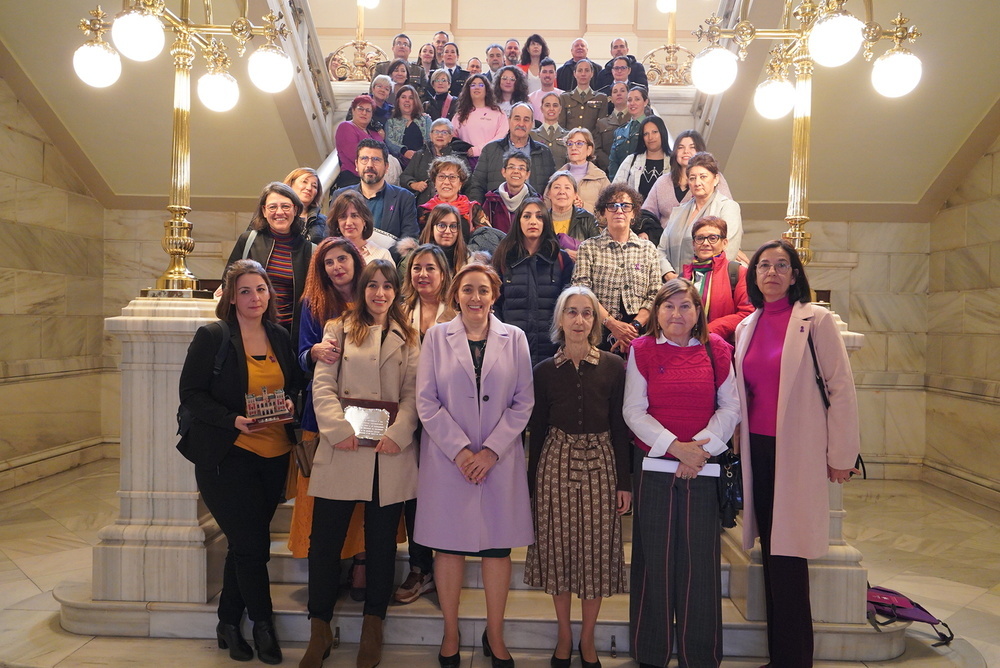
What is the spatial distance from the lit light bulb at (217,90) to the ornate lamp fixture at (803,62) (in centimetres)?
297

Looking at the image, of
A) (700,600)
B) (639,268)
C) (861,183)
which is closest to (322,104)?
(639,268)

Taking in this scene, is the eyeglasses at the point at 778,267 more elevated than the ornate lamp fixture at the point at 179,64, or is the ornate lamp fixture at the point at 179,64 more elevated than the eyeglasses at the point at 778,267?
the ornate lamp fixture at the point at 179,64

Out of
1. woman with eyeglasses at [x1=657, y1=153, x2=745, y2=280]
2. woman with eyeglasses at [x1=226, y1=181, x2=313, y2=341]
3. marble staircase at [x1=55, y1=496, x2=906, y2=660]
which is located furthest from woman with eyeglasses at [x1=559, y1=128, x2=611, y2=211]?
marble staircase at [x1=55, y1=496, x2=906, y2=660]

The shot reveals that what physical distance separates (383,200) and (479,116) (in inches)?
100

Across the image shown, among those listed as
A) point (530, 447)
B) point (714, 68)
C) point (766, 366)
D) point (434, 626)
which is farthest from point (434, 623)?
point (714, 68)

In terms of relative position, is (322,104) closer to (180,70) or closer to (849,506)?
(180,70)

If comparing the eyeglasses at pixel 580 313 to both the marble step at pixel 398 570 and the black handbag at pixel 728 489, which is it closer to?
the black handbag at pixel 728 489

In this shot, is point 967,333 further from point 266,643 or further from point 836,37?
point 266,643

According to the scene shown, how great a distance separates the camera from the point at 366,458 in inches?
146

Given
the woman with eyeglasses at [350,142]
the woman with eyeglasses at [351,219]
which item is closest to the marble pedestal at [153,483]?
the woman with eyeglasses at [351,219]

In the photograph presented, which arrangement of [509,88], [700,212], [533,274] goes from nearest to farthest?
[533,274] → [700,212] → [509,88]

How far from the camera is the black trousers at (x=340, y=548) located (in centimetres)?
372

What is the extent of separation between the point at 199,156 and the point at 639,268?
240 inches

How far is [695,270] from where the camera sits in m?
4.69
